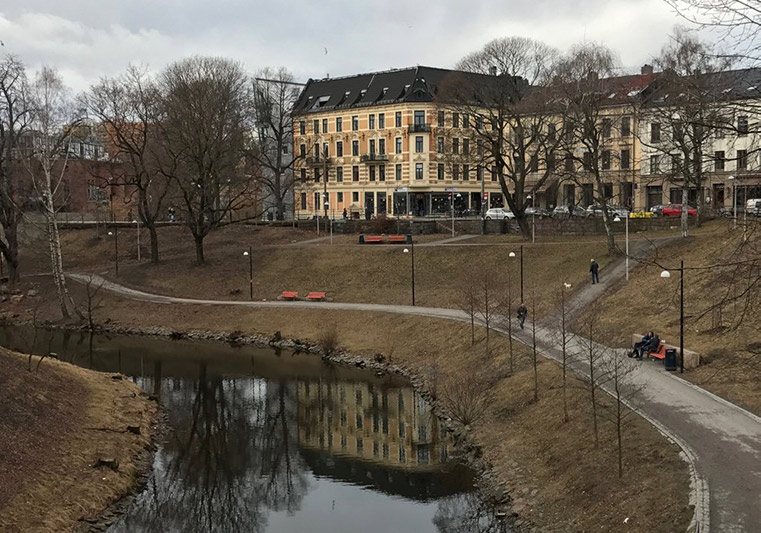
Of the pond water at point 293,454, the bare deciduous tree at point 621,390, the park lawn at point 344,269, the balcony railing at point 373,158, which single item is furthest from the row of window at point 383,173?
the bare deciduous tree at point 621,390

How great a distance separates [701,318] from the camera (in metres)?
16.7

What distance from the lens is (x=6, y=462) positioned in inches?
757

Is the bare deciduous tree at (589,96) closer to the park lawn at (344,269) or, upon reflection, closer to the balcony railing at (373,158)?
the park lawn at (344,269)

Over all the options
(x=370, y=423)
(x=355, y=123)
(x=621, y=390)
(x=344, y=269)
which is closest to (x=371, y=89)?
(x=355, y=123)

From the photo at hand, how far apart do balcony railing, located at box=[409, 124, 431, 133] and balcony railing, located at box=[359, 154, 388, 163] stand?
4.05 metres

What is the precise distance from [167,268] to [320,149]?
99.1 feet

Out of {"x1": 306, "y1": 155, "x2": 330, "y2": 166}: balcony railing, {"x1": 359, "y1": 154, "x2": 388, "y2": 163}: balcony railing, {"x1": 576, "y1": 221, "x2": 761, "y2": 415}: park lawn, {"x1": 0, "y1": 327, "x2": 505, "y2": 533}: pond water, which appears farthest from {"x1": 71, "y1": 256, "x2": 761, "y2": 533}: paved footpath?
{"x1": 306, "y1": 155, "x2": 330, "y2": 166}: balcony railing

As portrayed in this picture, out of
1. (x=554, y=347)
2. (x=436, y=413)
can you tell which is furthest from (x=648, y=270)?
(x=436, y=413)

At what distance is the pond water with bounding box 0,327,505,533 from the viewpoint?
1998cm

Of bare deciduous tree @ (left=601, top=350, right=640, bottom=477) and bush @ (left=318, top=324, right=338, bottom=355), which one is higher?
Result: bare deciduous tree @ (left=601, top=350, right=640, bottom=477)

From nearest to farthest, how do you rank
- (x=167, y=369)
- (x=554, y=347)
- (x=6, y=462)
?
1. (x=6, y=462)
2. (x=554, y=347)
3. (x=167, y=369)

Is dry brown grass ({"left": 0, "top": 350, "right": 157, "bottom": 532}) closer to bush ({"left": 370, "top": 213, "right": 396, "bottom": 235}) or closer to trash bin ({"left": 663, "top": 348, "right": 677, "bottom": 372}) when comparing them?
trash bin ({"left": 663, "top": 348, "right": 677, "bottom": 372})

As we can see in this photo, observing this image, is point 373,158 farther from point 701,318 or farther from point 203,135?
point 701,318

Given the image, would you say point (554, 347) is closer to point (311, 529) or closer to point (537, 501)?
point (537, 501)
